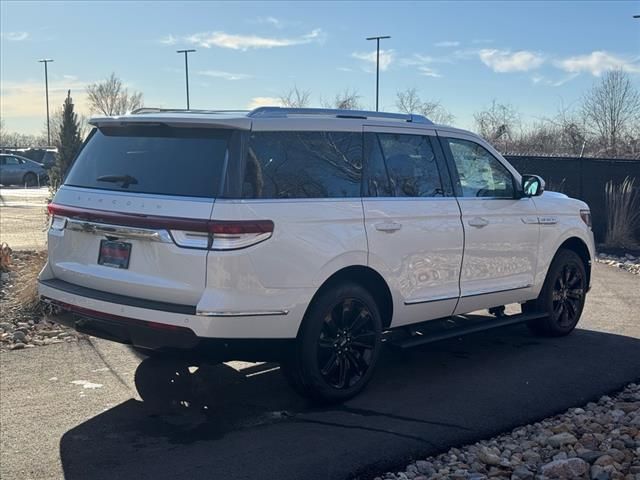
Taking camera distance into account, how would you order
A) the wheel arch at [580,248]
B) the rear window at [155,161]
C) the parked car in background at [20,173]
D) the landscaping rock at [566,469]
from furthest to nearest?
the parked car in background at [20,173]
the wheel arch at [580,248]
the rear window at [155,161]
the landscaping rock at [566,469]

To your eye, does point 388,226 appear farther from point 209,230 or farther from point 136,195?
point 136,195

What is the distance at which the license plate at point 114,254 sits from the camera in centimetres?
519

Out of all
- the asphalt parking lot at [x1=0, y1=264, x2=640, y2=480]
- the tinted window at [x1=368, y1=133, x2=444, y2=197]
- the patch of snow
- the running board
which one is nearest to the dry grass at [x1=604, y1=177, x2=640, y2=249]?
the asphalt parking lot at [x1=0, y1=264, x2=640, y2=480]

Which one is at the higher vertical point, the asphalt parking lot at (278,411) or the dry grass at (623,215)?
the dry grass at (623,215)

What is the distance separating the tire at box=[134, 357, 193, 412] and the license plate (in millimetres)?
1003

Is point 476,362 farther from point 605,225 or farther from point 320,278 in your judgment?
point 605,225

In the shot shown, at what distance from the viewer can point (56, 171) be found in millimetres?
12680

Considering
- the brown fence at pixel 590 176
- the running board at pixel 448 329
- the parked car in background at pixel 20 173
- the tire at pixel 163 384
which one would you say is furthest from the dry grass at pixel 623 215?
the parked car in background at pixel 20 173

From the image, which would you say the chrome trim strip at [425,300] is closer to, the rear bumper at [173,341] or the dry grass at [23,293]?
the rear bumper at [173,341]

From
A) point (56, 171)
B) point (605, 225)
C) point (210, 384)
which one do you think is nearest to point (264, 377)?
point (210, 384)

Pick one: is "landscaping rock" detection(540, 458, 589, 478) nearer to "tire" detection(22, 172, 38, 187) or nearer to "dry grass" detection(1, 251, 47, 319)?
"dry grass" detection(1, 251, 47, 319)

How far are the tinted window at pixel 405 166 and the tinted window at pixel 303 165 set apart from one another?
0.20 meters

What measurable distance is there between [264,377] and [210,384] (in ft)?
1.58

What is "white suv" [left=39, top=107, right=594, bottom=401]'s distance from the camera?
4945 mm
